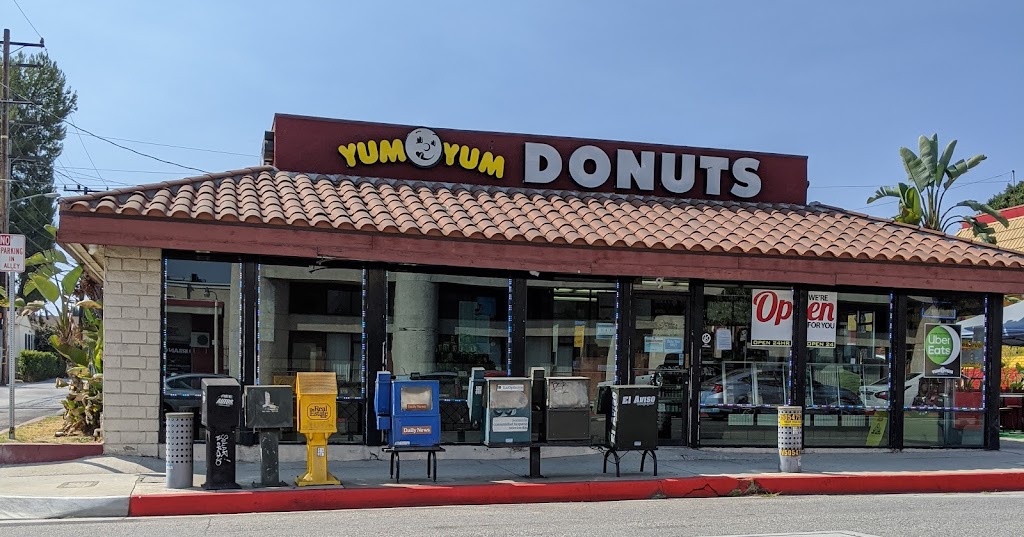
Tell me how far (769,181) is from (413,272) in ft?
23.5

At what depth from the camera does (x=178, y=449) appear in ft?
33.0

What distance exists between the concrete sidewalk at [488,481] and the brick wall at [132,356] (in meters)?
0.27

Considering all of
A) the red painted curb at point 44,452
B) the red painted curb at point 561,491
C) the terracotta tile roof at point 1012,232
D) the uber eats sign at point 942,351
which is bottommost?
the red painted curb at point 561,491

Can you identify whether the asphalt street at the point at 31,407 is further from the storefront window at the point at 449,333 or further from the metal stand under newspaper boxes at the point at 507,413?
the metal stand under newspaper boxes at the point at 507,413

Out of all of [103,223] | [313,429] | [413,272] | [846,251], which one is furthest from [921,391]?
[103,223]

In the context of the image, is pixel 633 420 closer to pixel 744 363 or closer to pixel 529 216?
pixel 744 363

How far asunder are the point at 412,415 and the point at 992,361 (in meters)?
9.54

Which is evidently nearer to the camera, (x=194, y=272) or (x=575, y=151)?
(x=194, y=272)

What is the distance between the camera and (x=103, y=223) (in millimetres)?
11273

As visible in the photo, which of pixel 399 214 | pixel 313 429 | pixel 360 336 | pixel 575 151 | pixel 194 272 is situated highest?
pixel 575 151

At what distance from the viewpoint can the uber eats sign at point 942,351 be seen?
48.4 ft

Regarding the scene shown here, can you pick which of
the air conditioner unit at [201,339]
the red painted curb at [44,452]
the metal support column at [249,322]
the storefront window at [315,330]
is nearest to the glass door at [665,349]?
the storefront window at [315,330]

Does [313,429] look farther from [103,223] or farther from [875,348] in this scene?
[875,348]

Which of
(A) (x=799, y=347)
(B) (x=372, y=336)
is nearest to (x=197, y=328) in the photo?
(B) (x=372, y=336)
